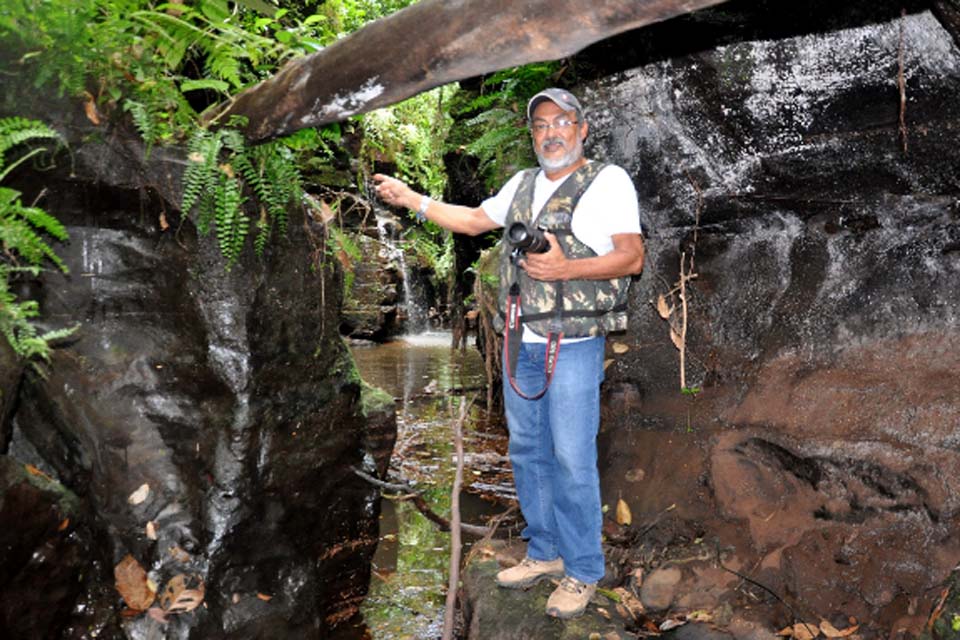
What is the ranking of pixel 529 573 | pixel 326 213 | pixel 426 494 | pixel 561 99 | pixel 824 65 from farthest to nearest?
pixel 426 494 → pixel 326 213 → pixel 529 573 → pixel 824 65 → pixel 561 99

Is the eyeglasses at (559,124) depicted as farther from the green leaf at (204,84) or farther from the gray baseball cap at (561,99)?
the green leaf at (204,84)

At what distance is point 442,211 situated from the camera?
4004 millimetres

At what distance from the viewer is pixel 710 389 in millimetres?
4961

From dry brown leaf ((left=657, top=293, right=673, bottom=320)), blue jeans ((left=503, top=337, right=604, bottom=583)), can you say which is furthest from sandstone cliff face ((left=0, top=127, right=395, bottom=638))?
dry brown leaf ((left=657, top=293, right=673, bottom=320))

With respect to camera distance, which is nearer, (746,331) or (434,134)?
(746,331)

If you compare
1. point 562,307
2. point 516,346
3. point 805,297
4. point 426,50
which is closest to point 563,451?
point 516,346

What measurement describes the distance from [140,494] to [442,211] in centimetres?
244

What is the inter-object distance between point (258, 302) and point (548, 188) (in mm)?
2060

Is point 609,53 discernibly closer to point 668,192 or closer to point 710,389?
point 668,192

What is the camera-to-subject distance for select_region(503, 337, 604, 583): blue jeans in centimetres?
358

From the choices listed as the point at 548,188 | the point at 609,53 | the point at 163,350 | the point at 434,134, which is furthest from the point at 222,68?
the point at 434,134

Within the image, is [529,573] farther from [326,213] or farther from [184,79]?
[184,79]

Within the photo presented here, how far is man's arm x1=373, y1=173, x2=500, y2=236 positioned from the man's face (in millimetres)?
551

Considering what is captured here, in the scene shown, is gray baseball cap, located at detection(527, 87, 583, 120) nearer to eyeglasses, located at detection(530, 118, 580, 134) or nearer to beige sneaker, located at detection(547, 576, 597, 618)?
eyeglasses, located at detection(530, 118, 580, 134)
